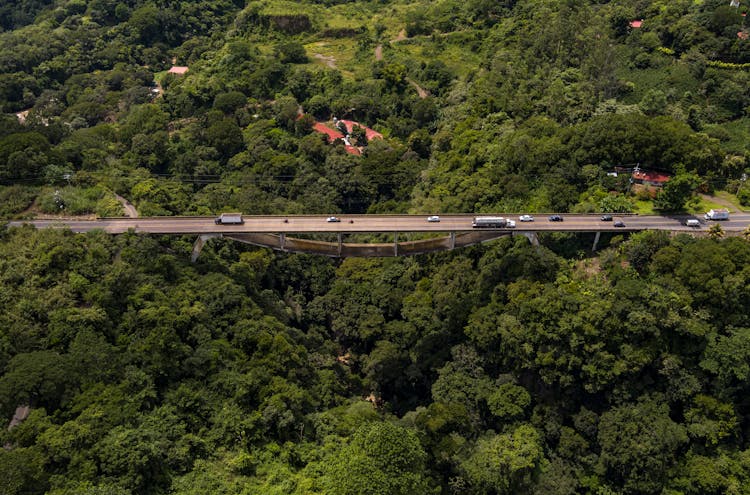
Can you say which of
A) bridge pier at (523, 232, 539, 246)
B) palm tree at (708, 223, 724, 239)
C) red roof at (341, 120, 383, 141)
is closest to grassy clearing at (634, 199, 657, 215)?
palm tree at (708, 223, 724, 239)

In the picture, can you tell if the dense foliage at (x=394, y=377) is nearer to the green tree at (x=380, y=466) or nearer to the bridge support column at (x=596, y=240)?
the green tree at (x=380, y=466)

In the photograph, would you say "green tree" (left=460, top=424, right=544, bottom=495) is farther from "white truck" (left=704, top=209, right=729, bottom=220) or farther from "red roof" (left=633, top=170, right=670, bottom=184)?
"red roof" (left=633, top=170, right=670, bottom=184)

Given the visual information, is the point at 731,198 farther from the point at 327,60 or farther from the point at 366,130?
the point at 327,60

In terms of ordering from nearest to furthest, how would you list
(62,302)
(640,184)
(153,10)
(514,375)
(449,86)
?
(62,302)
(514,375)
(640,184)
(449,86)
(153,10)

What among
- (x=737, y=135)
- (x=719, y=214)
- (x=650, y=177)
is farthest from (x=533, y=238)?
(x=737, y=135)

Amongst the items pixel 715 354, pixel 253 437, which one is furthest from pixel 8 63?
pixel 715 354

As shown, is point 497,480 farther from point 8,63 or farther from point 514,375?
point 8,63
